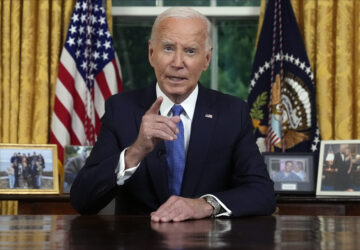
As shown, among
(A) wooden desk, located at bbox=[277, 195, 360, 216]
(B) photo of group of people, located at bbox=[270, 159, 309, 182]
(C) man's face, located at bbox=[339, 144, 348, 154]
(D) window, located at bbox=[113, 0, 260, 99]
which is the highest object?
(D) window, located at bbox=[113, 0, 260, 99]

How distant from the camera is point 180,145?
2535 millimetres

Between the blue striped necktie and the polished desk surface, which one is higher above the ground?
the blue striped necktie

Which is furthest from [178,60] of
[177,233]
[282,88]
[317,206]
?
[282,88]

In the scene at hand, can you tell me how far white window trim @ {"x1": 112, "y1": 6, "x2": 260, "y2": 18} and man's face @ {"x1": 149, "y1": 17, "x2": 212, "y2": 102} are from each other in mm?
2516

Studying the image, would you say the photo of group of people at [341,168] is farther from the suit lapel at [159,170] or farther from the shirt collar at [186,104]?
the suit lapel at [159,170]

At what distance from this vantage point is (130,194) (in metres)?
2.53

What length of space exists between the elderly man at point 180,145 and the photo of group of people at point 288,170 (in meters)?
1.59

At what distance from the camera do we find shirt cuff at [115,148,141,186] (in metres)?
2.28

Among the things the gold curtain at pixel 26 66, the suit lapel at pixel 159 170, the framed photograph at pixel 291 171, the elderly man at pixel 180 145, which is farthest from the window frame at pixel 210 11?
the suit lapel at pixel 159 170

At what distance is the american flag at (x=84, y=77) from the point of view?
4.67 meters

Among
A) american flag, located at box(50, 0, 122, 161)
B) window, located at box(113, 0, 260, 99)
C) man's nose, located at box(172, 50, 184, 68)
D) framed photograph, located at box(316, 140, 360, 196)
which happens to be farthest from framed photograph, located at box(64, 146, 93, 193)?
man's nose, located at box(172, 50, 184, 68)

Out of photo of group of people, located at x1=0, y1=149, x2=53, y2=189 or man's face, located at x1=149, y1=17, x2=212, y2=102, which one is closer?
man's face, located at x1=149, y1=17, x2=212, y2=102

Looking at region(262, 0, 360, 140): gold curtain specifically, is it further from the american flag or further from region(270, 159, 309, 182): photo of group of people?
the american flag

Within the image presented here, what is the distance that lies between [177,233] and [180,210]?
1.27 feet
